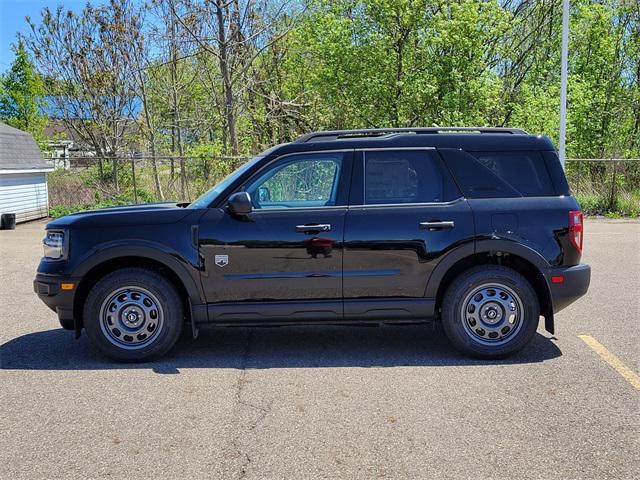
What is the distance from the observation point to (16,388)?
4.94 m

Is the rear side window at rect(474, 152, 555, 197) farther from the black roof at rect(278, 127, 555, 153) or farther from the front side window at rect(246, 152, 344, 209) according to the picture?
the front side window at rect(246, 152, 344, 209)

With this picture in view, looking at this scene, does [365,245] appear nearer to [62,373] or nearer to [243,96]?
[62,373]

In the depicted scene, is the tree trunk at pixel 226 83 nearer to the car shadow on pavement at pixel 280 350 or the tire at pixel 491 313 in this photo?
the car shadow on pavement at pixel 280 350

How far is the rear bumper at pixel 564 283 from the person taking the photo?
546 centimetres

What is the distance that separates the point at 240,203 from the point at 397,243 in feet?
4.40

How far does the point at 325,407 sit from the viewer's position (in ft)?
14.6

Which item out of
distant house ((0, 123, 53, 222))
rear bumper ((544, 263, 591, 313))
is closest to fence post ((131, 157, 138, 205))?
distant house ((0, 123, 53, 222))

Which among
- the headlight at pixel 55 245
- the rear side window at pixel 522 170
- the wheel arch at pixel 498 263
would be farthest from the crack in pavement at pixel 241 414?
the rear side window at pixel 522 170

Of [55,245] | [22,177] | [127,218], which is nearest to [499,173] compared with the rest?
[127,218]

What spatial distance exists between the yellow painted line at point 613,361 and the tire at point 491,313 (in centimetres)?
68

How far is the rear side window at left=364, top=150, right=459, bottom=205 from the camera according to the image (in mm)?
5574

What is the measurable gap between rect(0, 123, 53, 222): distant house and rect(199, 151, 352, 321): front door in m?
14.5

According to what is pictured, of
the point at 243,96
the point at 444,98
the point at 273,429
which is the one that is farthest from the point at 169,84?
the point at 273,429

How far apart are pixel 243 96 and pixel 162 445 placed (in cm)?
2085
